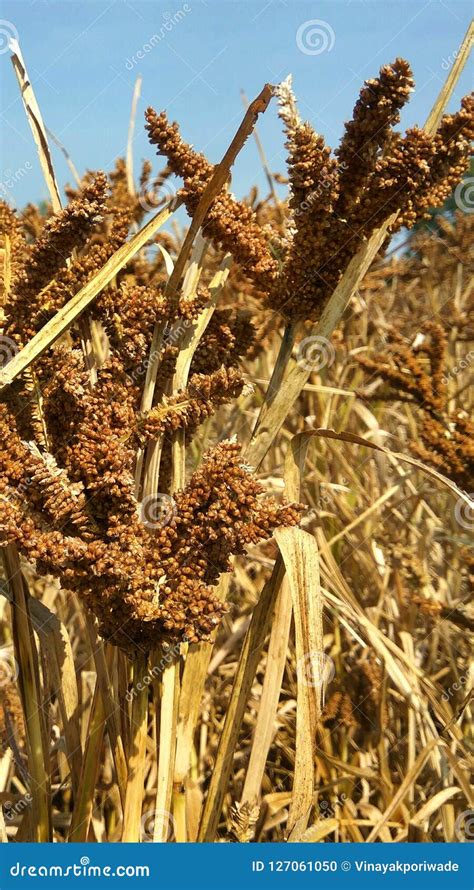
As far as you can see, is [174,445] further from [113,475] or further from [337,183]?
[337,183]

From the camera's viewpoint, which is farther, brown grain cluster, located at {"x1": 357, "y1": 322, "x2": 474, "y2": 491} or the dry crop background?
brown grain cluster, located at {"x1": 357, "y1": 322, "x2": 474, "y2": 491}

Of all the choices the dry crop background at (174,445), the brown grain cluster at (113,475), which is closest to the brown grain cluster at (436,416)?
the dry crop background at (174,445)

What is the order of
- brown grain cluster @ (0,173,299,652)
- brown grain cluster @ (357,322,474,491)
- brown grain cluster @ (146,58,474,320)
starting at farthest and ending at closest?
brown grain cluster @ (357,322,474,491), brown grain cluster @ (146,58,474,320), brown grain cluster @ (0,173,299,652)

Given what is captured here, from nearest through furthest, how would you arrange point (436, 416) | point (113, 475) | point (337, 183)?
point (113, 475) < point (337, 183) < point (436, 416)

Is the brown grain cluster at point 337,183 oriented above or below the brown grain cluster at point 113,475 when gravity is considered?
above

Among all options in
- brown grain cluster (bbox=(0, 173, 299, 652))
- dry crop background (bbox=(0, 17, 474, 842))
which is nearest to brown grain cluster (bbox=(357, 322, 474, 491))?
dry crop background (bbox=(0, 17, 474, 842))

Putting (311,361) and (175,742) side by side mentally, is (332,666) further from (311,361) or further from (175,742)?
(311,361)

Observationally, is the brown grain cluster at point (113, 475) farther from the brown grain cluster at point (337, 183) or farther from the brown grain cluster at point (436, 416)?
the brown grain cluster at point (436, 416)

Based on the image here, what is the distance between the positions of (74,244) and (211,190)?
21cm

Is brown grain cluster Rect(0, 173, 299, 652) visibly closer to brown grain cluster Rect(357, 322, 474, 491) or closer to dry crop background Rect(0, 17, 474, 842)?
dry crop background Rect(0, 17, 474, 842)

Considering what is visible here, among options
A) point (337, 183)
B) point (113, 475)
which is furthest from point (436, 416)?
point (113, 475)

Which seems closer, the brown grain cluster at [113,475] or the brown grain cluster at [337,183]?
the brown grain cluster at [113,475]

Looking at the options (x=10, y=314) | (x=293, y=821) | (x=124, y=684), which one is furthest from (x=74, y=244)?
(x=293, y=821)

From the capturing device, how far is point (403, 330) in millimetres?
4117
